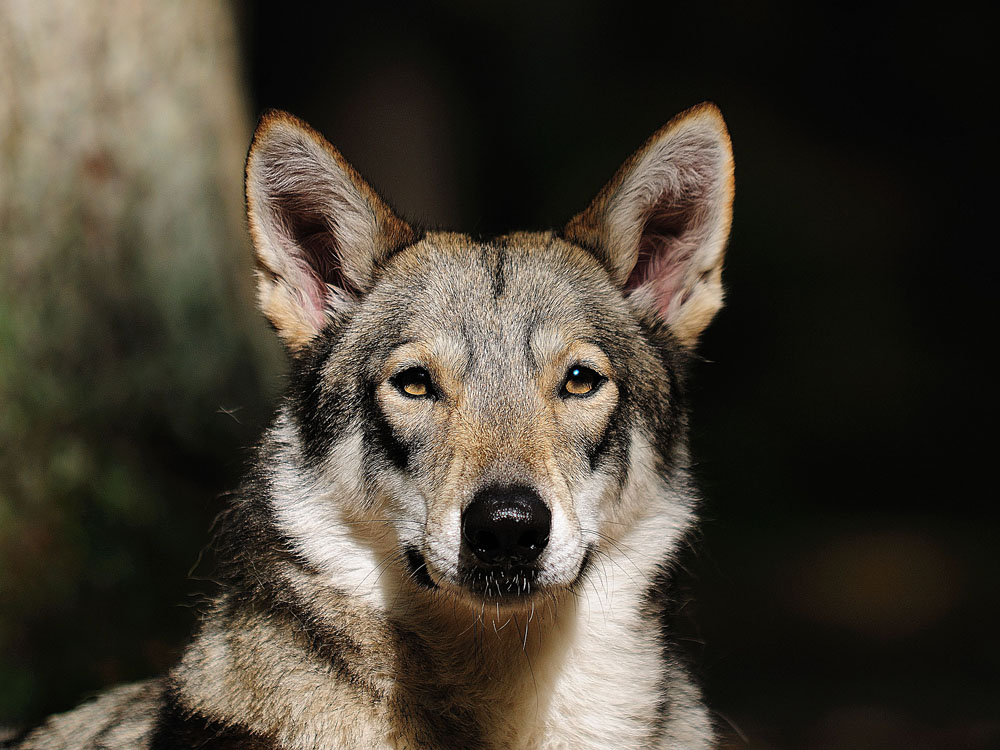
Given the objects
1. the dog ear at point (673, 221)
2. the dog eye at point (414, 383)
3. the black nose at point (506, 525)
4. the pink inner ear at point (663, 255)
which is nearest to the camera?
the black nose at point (506, 525)

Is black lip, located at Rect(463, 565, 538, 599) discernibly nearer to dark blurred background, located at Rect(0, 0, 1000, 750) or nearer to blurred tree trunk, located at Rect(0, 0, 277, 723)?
blurred tree trunk, located at Rect(0, 0, 277, 723)

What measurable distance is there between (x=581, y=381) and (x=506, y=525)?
0.80 m

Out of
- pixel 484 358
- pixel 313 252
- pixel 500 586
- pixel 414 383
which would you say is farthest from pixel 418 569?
pixel 313 252

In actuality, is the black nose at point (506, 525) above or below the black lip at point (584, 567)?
above

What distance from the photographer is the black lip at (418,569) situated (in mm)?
3158

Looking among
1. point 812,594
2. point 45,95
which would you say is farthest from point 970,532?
point 45,95

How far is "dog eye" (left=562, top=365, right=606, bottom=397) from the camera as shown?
3.44 meters

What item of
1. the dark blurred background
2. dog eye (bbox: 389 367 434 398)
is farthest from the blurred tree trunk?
dog eye (bbox: 389 367 434 398)

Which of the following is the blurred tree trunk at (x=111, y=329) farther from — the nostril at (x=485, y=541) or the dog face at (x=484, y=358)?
the nostril at (x=485, y=541)

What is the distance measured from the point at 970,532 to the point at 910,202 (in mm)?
3863

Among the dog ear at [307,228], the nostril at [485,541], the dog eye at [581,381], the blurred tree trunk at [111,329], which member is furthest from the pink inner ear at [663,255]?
the blurred tree trunk at [111,329]

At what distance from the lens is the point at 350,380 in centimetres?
357

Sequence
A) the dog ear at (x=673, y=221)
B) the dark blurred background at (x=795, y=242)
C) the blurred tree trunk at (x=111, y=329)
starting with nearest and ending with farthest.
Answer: the dog ear at (x=673, y=221)
the blurred tree trunk at (x=111, y=329)
the dark blurred background at (x=795, y=242)

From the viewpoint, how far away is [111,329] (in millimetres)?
5352
